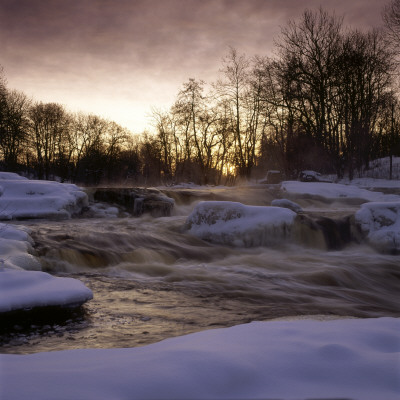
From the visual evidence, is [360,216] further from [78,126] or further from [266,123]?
[78,126]

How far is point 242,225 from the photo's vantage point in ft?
26.6

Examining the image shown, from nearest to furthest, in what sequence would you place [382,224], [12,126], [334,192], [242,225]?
[242,225], [382,224], [334,192], [12,126]

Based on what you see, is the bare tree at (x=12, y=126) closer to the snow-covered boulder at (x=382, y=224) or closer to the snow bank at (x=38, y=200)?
the snow bank at (x=38, y=200)

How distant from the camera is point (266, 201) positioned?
1437cm

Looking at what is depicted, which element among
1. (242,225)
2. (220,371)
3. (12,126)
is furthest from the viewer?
(12,126)

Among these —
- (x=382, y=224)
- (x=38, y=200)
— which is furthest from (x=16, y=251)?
(x=382, y=224)

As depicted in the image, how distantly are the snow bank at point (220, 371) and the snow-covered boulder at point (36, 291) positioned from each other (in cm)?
126

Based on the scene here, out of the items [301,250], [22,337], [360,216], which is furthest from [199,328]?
[360,216]

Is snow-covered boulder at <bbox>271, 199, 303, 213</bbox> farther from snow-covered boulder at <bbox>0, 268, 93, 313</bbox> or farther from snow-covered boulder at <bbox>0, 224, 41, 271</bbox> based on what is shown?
snow-covered boulder at <bbox>0, 268, 93, 313</bbox>

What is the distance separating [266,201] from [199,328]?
37.6ft

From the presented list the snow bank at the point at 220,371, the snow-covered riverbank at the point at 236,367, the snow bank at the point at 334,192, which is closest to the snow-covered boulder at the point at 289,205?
the snow bank at the point at 334,192

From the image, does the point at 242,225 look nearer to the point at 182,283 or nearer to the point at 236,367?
the point at 182,283

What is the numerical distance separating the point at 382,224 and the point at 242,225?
329 centimetres

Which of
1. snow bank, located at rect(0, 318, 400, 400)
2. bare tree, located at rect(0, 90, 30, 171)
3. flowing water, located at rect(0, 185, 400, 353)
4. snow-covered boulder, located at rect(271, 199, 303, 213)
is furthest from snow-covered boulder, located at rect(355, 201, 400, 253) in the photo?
bare tree, located at rect(0, 90, 30, 171)
